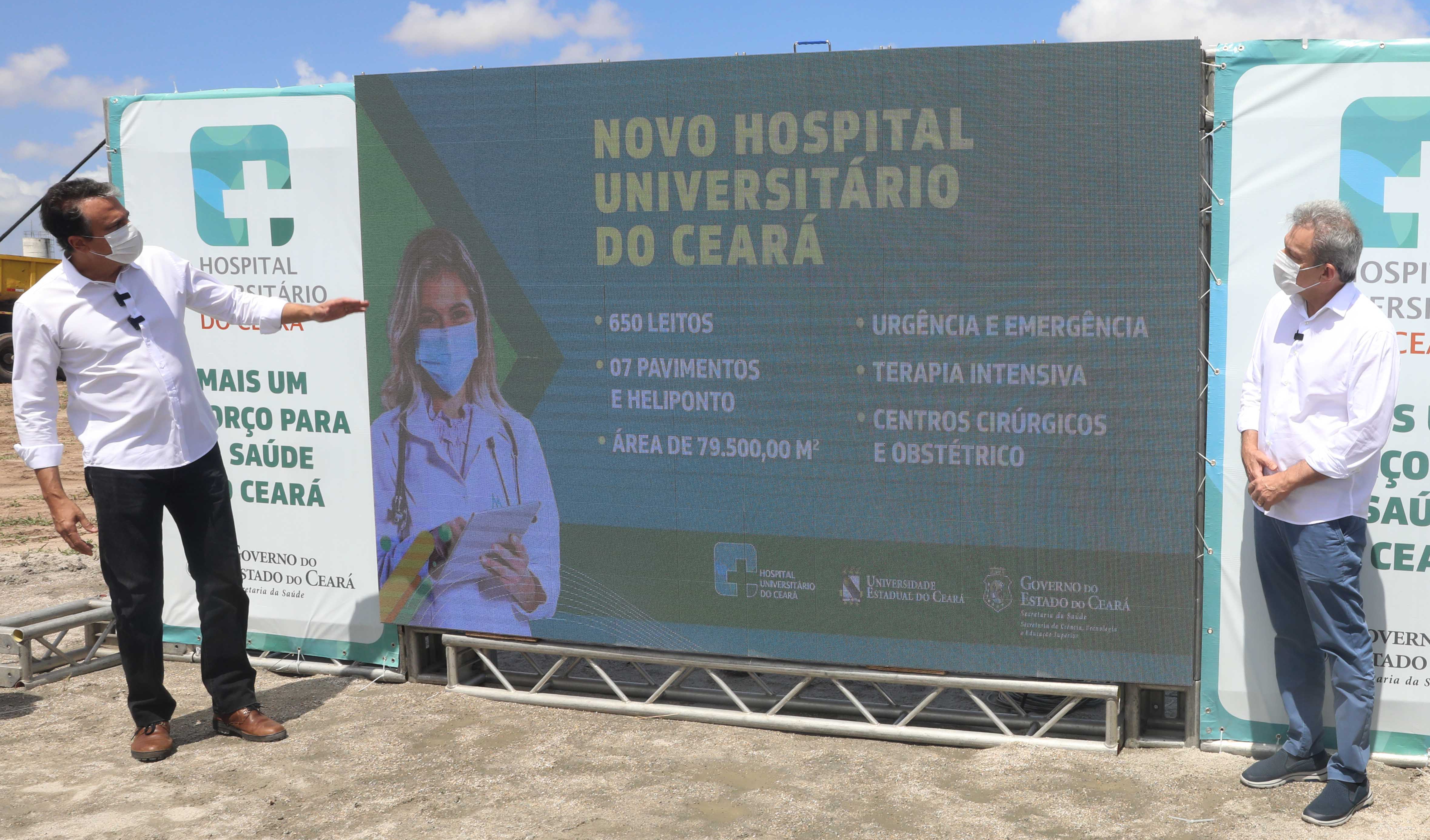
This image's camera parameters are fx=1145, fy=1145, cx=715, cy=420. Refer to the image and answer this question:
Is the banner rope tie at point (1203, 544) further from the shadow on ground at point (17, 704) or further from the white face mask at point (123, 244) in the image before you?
the shadow on ground at point (17, 704)

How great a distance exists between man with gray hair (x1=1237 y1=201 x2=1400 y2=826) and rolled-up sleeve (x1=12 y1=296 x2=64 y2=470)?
14.0 feet

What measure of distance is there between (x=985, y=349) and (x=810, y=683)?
181cm

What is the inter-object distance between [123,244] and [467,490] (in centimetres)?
165

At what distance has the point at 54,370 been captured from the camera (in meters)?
4.23

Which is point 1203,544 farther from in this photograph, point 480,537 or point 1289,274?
point 480,537

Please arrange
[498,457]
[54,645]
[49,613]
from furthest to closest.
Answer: [54,645] → [49,613] → [498,457]

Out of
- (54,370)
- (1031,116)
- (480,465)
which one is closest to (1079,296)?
(1031,116)

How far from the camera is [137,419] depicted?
431 cm

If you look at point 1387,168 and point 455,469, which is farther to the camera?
point 455,469

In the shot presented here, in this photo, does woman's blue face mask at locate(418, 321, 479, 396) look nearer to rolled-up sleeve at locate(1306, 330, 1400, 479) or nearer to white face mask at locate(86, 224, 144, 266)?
white face mask at locate(86, 224, 144, 266)

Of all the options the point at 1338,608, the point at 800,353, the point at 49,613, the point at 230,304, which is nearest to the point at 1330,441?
the point at 1338,608

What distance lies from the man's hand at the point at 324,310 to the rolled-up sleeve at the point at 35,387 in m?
0.83

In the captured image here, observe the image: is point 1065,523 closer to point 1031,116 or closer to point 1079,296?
point 1079,296

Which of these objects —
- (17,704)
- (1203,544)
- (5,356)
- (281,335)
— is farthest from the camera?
(5,356)
